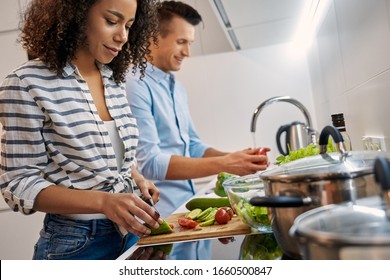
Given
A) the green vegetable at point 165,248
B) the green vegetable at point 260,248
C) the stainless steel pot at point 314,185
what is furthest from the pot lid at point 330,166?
the green vegetable at point 165,248

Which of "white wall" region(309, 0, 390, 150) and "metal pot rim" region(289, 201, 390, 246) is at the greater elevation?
"white wall" region(309, 0, 390, 150)

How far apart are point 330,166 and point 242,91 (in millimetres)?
1581

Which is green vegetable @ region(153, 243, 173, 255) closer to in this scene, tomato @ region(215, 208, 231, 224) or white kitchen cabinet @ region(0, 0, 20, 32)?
tomato @ region(215, 208, 231, 224)

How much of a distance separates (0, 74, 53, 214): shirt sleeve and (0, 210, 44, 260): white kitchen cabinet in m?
0.43

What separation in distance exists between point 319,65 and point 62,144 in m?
0.95

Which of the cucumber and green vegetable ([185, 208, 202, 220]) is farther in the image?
the cucumber

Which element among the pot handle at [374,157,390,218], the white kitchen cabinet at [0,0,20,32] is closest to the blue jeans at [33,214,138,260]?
the pot handle at [374,157,390,218]

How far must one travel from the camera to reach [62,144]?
2.60 feet

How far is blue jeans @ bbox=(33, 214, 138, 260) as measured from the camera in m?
0.79

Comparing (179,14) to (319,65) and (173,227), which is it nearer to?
(319,65)

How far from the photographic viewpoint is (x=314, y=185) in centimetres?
47

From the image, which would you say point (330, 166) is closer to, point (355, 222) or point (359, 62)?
point (355, 222)

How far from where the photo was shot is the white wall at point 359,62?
728 mm
